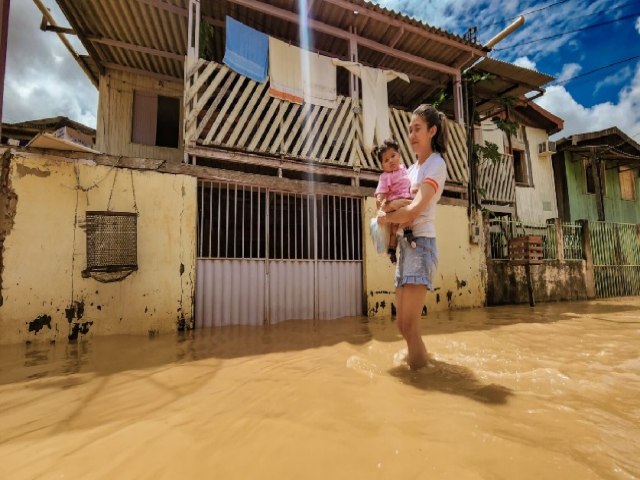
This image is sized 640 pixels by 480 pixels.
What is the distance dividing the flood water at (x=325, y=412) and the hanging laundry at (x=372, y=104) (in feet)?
14.7

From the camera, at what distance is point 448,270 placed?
266 inches

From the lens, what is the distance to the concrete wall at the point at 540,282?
7.52 metres

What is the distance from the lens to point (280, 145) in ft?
18.8

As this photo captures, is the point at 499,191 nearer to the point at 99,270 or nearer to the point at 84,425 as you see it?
the point at 99,270

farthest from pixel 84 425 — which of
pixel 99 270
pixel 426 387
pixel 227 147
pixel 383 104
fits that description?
pixel 383 104

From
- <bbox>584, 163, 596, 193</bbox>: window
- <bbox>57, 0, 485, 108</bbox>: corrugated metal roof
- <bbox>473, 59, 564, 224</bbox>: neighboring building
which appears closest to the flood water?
<bbox>57, 0, 485, 108</bbox>: corrugated metal roof

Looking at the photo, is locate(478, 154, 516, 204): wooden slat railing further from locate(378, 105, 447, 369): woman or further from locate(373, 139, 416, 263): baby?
locate(378, 105, 447, 369): woman

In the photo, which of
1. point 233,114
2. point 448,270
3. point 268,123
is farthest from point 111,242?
point 448,270

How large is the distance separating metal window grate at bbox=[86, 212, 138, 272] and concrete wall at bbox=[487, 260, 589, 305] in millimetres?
7060

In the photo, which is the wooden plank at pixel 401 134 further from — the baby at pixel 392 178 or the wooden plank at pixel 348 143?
the baby at pixel 392 178

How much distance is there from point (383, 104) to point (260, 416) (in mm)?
6411

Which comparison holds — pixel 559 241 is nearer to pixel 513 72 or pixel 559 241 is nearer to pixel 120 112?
pixel 513 72

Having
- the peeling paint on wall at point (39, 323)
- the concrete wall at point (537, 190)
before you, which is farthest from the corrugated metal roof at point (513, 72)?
the peeling paint on wall at point (39, 323)

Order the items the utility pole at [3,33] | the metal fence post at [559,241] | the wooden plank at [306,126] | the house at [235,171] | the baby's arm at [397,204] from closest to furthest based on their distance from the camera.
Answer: the baby's arm at [397,204], the house at [235,171], the utility pole at [3,33], the wooden plank at [306,126], the metal fence post at [559,241]
